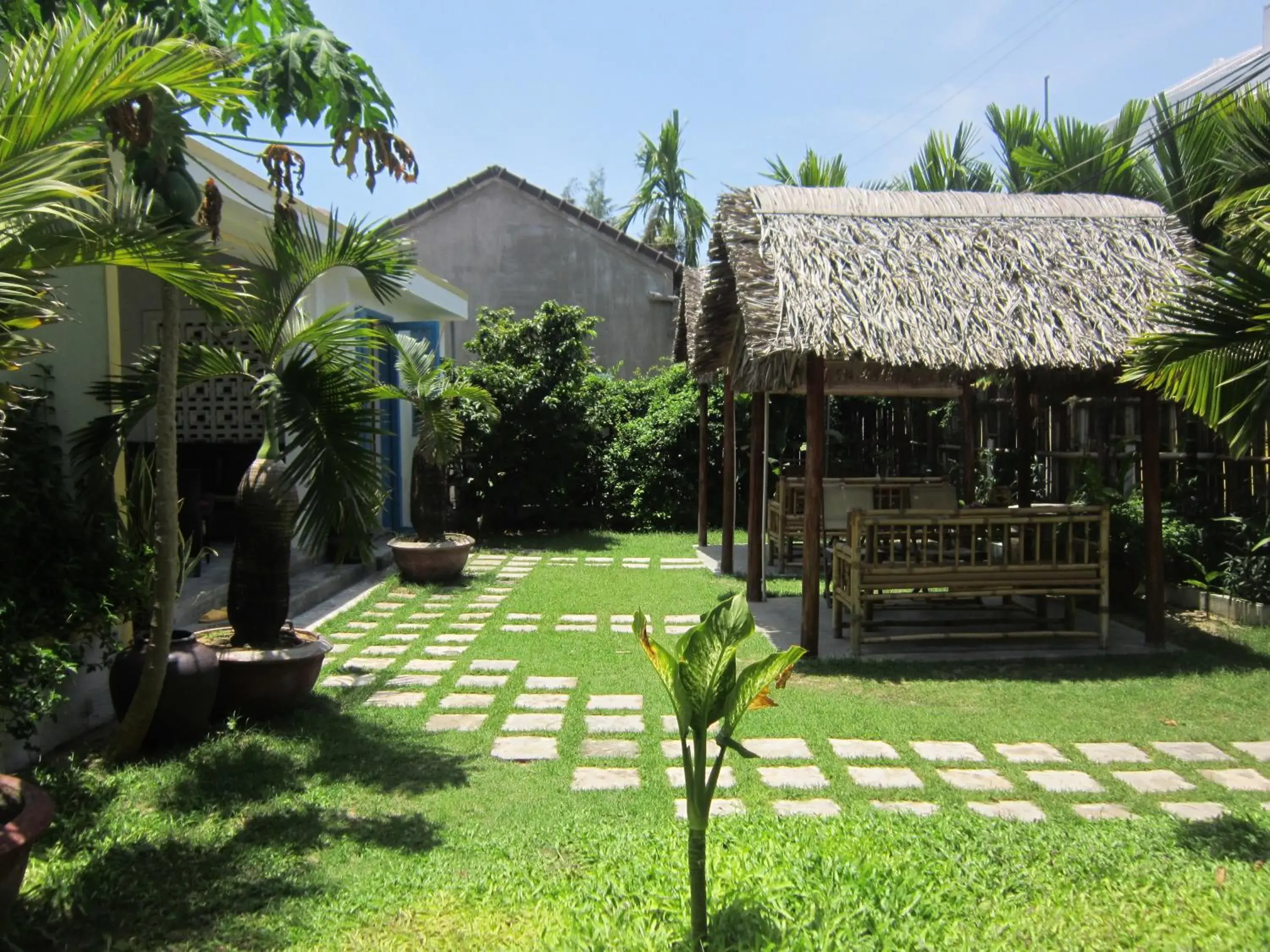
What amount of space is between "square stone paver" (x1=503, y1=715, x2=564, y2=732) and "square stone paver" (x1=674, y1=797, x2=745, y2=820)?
1.24m

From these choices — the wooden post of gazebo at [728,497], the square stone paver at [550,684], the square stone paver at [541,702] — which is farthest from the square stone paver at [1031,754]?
the wooden post of gazebo at [728,497]

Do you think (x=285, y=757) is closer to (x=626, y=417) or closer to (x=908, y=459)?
(x=626, y=417)

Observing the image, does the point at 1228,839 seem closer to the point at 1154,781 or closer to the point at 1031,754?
the point at 1154,781

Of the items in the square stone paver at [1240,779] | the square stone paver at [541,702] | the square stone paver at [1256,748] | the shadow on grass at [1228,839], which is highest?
the square stone paver at [541,702]

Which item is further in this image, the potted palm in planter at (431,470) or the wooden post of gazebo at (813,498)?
the potted palm in planter at (431,470)

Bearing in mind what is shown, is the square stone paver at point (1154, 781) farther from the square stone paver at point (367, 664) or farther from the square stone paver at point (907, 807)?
the square stone paver at point (367, 664)

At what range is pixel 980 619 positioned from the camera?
823 centimetres

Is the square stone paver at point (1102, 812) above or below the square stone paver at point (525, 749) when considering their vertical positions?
below

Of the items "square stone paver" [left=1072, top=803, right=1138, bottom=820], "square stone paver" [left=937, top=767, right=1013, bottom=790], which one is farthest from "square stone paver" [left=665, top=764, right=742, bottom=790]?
"square stone paver" [left=1072, top=803, right=1138, bottom=820]

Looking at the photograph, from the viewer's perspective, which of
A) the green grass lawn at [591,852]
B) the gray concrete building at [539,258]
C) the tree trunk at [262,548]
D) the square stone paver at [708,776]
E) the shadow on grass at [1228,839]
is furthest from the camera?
the gray concrete building at [539,258]

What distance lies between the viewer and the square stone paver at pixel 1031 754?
16.0 ft

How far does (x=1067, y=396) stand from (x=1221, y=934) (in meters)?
8.05

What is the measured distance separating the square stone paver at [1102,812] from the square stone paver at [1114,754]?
611mm

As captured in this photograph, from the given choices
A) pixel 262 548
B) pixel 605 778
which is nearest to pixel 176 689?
pixel 262 548
